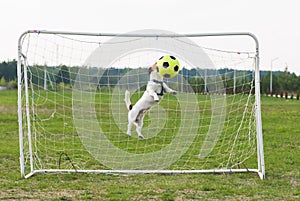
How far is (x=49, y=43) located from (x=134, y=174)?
2551 millimetres

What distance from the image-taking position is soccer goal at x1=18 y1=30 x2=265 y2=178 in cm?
823

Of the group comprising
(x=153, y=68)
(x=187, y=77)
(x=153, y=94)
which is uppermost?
(x=153, y=68)

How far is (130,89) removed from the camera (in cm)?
910

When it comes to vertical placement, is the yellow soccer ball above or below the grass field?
above

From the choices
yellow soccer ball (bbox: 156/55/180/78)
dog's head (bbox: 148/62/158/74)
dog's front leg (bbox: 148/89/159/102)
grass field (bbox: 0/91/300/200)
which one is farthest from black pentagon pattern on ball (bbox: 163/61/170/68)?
grass field (bbox: 0/91/300/200)

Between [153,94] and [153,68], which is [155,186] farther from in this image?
[153,68]

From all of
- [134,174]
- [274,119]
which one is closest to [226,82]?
[134,174]

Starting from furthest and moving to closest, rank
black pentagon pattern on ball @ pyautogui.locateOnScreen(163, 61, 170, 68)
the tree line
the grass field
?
the tree line
black pentagon pattern on ball @ pyautogui.locateOnScreen(163, 61, 170, 68)
the grass field

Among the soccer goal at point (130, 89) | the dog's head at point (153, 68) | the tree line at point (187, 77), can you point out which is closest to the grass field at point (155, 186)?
the soccer goal at point (130, 89)

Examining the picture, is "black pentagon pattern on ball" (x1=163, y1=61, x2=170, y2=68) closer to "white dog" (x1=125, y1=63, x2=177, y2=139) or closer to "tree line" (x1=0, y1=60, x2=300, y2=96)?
"white dog" (x1=125, y1=63, x2=177, y2=139)

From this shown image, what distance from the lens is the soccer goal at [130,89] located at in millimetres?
8227

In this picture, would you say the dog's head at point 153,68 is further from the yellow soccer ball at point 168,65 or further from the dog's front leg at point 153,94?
the dog's front leg at point 153,94

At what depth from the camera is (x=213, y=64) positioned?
8875mm

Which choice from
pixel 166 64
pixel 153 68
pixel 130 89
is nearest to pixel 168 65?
pixel 166 64
